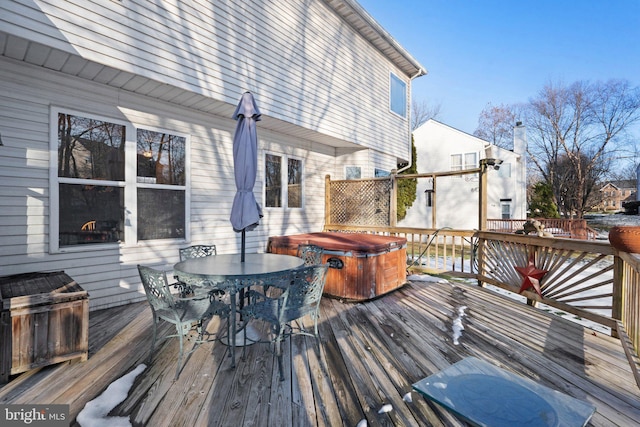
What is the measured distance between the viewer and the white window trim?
3662mm

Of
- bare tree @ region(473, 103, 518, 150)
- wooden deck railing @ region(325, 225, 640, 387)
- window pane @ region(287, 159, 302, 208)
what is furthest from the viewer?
bare tree @ region(473, 103, 518, 150)

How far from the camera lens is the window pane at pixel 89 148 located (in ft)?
12.5

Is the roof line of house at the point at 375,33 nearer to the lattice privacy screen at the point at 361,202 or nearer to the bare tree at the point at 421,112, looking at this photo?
the lattice privacy screen at the point at 361,202

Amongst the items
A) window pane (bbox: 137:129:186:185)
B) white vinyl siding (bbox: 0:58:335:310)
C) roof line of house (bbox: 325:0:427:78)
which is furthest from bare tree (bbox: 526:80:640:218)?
window pane (bbox: 137:129:186:185)

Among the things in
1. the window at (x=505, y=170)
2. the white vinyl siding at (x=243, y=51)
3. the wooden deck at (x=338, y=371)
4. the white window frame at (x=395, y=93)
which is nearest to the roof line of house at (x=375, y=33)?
the white vinyl siding at (x=243, y=51)

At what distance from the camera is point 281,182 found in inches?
261

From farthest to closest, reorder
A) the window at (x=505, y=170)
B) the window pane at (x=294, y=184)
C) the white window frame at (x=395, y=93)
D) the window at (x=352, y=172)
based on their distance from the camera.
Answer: the window at (x=505, y=170) < the white window frame at (x=395, y=93) < the window at (x=352, y=172) < the window pane at (x=294, y=184)

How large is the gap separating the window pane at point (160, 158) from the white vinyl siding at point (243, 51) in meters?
0.75

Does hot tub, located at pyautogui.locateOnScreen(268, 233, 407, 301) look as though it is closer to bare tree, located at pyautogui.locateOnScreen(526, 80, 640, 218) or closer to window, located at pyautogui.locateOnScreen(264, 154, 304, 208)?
window, located at pyautogui.locateOnScreen(264, 154, 304, 208)

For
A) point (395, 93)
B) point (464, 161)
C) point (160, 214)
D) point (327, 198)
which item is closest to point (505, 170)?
point (464, 161)

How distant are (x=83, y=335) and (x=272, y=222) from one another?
3972 millimetres

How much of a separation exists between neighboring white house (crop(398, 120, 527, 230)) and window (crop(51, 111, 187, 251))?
1232 centimetres

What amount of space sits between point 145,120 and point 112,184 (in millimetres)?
1078

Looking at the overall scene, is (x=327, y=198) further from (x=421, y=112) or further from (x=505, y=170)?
(x=421, y=112)
